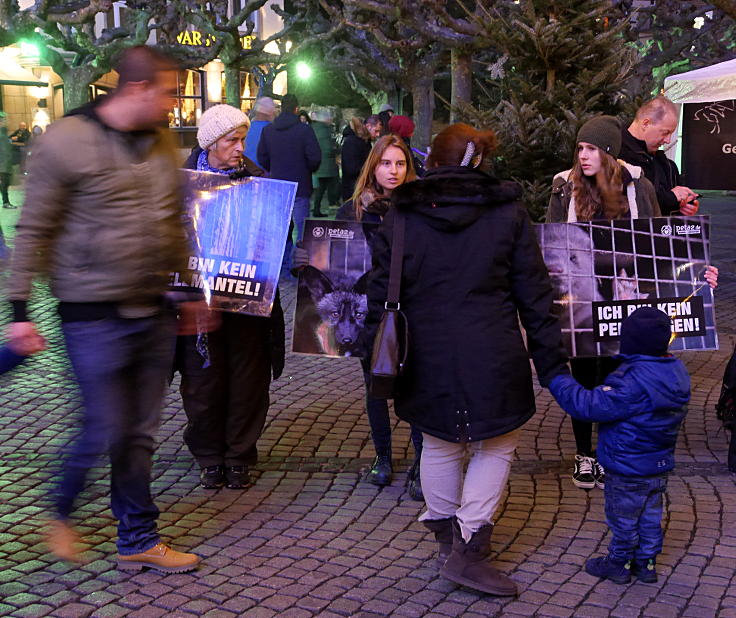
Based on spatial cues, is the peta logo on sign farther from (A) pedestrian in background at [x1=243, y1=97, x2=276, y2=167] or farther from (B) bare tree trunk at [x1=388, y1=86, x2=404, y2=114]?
(B) bare tree trunk at [x1=388, y1=86, x2=404, y2=114]

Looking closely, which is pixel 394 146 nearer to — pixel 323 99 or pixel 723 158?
pixel 723 158

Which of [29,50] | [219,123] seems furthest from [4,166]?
[219,123]

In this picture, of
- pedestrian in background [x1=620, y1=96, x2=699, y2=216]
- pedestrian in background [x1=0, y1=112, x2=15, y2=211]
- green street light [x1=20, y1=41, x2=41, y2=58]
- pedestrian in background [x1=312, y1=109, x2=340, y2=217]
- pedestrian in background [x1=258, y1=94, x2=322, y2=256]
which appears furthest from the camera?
green street light [x1=20, y1=41, x2=41, y2=58]

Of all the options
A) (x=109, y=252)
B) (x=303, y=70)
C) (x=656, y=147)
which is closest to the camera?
(x=109, y=252)

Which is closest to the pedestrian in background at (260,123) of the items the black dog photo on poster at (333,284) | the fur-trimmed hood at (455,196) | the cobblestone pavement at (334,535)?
the cobblestone pavement at (334,535)

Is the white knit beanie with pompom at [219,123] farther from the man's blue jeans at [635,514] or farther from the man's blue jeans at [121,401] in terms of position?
the man's blue jeans at [635,514]

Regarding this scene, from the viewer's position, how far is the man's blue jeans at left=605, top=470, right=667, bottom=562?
3.77 metres

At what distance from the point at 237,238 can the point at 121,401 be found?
1202mm

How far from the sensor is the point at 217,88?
44094mm

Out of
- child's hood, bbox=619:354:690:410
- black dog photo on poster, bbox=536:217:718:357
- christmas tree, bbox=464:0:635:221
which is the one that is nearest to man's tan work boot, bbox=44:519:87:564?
child's hood, bbox=619:354:690:410

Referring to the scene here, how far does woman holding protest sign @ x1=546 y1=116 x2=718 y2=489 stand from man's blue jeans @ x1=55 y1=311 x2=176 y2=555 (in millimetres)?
2211

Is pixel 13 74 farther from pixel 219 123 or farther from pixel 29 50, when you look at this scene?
pixel 219 123

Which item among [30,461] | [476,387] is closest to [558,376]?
[476,387]

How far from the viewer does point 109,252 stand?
3545mm
